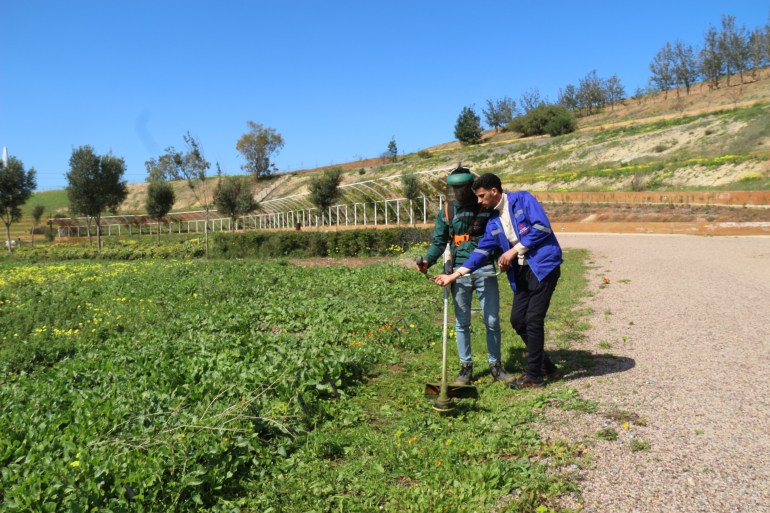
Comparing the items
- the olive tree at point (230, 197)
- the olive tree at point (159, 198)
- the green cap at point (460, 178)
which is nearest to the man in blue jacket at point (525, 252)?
the green cap at point (460, 178)

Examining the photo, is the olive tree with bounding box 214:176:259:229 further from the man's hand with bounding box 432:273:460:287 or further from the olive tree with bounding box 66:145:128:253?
the man's hand with bounding box 432:273:460:287

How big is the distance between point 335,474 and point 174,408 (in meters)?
1.52

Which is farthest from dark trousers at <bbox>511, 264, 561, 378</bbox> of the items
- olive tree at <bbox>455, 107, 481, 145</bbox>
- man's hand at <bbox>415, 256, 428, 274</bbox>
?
olive tree at <bbox>455, 107, 481, 145</bbox>

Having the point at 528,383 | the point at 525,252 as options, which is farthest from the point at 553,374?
the point at 525,252

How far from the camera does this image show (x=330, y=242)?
65.4 ft

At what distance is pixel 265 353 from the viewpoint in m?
5.75

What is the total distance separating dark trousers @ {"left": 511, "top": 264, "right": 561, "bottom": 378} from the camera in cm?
439

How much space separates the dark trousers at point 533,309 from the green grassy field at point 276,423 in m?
0.30

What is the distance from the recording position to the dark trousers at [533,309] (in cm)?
439

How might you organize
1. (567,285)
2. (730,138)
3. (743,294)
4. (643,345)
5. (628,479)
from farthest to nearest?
(730,138) < (567,285) < (743,294) < (643,345) < (628,479)

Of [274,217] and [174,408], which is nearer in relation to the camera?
[174,408]

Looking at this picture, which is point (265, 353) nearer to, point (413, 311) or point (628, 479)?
point (413, 311)

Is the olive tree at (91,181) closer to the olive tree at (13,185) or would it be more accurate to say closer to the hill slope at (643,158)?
the olive tree at (13,185)

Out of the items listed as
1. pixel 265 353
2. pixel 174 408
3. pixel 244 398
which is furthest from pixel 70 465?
pixel 265 353
